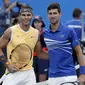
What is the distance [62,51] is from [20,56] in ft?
3.00

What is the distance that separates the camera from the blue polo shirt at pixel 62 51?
19.3ft

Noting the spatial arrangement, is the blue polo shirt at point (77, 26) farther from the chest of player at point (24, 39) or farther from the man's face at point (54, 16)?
the man's face at point (54, 16)

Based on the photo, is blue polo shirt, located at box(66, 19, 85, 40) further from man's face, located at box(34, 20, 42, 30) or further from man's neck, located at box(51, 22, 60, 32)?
man's neck, located at box(51, 22, 60, 32)

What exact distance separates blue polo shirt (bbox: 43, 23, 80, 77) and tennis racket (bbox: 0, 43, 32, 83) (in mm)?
669

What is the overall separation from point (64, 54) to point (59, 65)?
0.17 metres

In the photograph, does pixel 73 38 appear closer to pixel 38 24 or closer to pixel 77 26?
pixel 77 26

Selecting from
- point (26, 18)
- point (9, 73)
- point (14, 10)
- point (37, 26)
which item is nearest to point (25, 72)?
point (9, 73)

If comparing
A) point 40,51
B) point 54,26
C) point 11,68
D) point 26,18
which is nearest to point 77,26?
point 40,51

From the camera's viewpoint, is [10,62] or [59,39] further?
[10,62]

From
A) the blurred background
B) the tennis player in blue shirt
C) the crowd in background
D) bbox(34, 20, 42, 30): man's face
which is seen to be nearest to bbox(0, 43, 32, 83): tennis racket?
the tennis player in blue shirt

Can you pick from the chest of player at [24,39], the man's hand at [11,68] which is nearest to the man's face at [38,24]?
the chest of player at [24,39]

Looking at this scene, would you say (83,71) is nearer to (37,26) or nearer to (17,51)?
(17,51)

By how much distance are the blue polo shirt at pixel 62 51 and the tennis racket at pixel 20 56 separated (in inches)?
26.3

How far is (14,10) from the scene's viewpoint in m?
10.3
